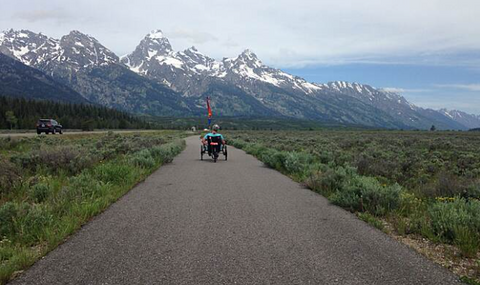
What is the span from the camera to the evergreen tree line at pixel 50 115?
79.1 metres

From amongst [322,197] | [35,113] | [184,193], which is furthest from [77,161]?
[35,113]

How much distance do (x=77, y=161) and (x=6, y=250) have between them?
868 cm

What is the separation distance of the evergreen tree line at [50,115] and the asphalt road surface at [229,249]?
77.0m

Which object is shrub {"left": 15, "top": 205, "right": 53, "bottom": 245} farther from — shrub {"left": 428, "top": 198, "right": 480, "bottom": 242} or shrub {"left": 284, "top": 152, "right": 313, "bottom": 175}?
shrub {"left": 284, "top": 152, "right": 313, "bottom": 175}

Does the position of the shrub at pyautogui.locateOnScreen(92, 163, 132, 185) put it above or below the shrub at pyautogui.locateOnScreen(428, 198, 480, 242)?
below

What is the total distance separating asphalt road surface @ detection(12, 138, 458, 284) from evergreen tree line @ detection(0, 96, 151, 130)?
77.0 meters

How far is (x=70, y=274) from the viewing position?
4.05 metres

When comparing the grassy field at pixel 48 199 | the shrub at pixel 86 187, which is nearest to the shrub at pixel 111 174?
the grassy field at pixel 48 199

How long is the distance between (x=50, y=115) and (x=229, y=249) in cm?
11317

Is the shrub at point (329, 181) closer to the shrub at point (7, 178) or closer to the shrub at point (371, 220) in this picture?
the shrub at point (371, 220)

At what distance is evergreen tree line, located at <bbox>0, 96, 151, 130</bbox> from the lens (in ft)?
259

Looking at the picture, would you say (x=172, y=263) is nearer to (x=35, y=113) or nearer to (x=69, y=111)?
(x=35, y=113)

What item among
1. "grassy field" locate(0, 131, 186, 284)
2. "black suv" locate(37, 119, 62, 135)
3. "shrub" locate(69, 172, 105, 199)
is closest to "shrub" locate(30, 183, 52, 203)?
"grassy field" locate(0, 131, 186, 284)

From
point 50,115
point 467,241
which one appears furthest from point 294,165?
point 50,115
